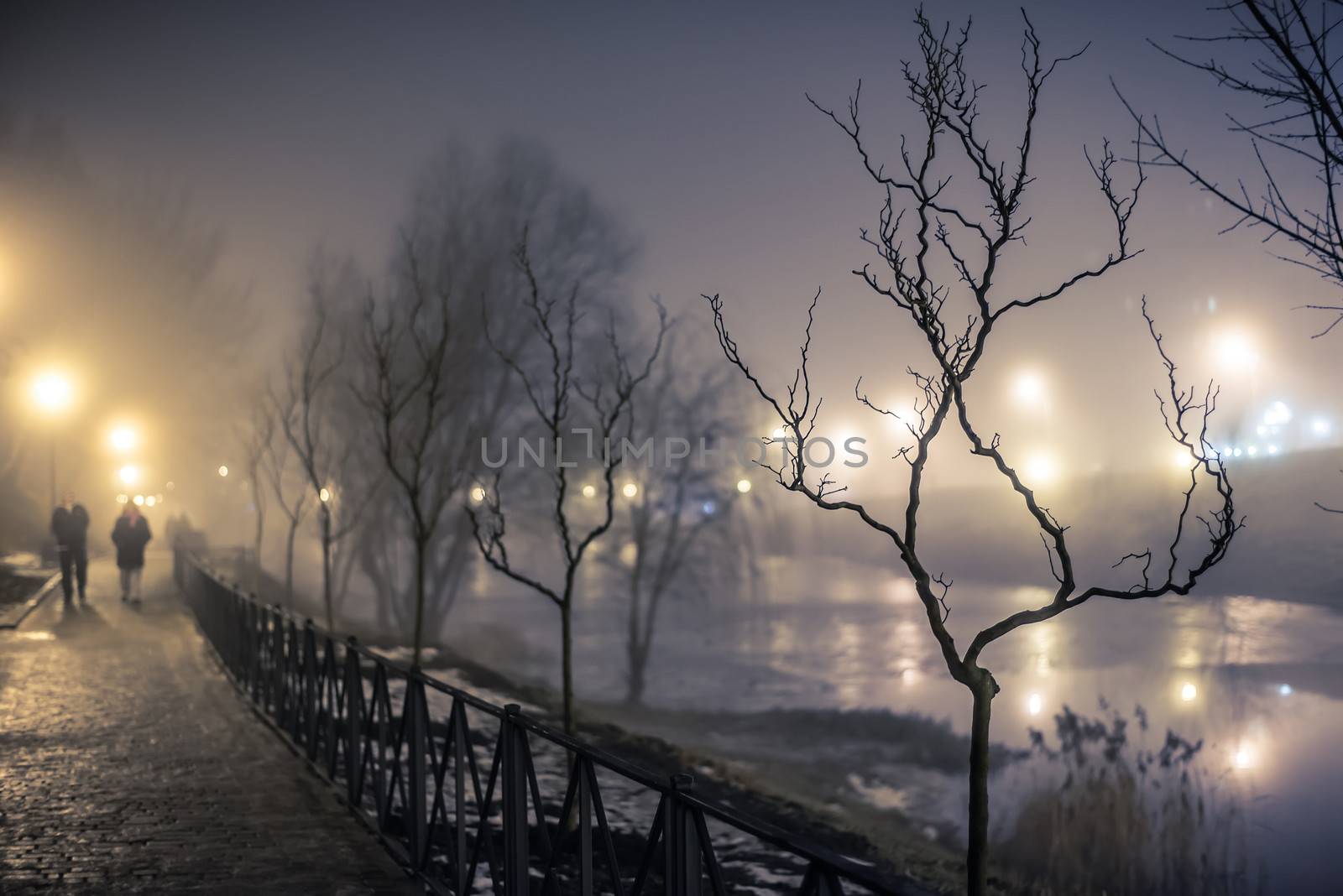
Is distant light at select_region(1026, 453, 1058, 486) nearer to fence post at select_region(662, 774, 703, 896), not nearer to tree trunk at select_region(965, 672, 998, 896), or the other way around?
tree trunk at select_region(965, 672, 998, 896)

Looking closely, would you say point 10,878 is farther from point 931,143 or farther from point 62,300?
point 62,300

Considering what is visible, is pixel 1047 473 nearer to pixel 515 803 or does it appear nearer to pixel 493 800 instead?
pixel 493 800

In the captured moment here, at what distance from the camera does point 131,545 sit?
20500 mm

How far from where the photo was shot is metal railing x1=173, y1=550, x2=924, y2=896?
11.0ft

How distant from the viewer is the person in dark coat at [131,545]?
65.3 feet

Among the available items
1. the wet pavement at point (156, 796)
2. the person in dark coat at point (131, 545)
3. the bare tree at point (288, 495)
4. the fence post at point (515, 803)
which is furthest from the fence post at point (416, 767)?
the person in dark coat at point (131, 545)

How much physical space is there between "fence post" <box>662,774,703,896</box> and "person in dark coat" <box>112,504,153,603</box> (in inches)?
748

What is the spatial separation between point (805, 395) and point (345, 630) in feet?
66.8

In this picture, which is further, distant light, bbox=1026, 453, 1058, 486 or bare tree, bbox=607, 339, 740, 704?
distant light, bbox=1026, 453, 1058, 486

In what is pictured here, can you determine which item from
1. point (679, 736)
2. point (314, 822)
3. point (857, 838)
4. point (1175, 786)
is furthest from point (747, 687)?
point (314, 822)

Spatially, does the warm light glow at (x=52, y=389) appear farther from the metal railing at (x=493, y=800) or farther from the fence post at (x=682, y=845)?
the fence post at (x=682, y=845)

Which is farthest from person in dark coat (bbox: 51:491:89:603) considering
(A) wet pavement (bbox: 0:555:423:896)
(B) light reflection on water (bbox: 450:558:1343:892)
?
(B) light reflection on water (bbox: 450:558:1343:892)

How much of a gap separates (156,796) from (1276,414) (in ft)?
107

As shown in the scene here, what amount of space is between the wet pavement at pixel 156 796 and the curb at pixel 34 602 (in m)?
3.34
